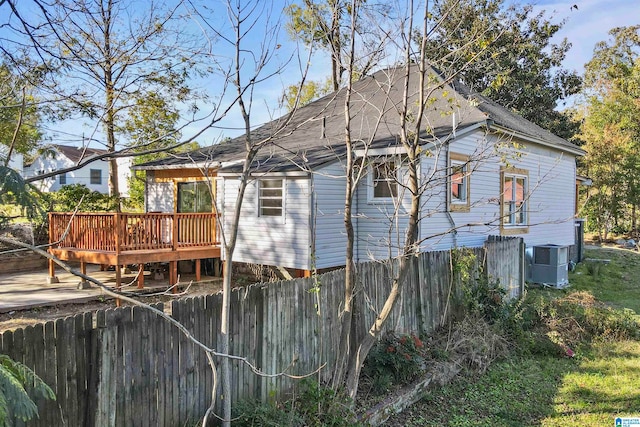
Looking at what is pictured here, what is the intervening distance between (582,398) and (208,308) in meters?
4.63

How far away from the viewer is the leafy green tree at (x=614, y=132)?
2278cm

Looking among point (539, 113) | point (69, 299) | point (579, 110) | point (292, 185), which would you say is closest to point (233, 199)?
point (292, 185)

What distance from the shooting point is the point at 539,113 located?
24.3m

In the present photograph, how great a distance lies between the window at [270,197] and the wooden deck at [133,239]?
1.90 meters

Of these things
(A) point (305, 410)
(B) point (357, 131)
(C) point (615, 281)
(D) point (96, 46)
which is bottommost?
(C) point (615, 281)

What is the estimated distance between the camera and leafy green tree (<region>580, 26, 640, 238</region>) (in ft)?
74.7

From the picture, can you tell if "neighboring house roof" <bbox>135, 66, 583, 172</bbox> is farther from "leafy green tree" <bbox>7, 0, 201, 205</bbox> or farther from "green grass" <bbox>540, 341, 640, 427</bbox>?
"green grass" <bbox>540, 341, 640, 427</bbox>

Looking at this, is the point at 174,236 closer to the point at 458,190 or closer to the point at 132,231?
the point at 132,231

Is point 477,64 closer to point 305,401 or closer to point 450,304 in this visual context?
point 450,304

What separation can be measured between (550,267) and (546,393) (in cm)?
725

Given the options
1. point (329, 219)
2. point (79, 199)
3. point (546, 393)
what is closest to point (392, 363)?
point (546, 393)

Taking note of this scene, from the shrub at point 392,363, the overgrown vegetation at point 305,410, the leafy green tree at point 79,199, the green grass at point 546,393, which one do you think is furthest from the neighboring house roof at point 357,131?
the overgrown vegetation at point 305,410

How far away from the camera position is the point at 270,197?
1118 cm

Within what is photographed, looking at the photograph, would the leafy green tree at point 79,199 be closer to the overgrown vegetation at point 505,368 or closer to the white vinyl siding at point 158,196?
the white vinyl siding at point 158,196
